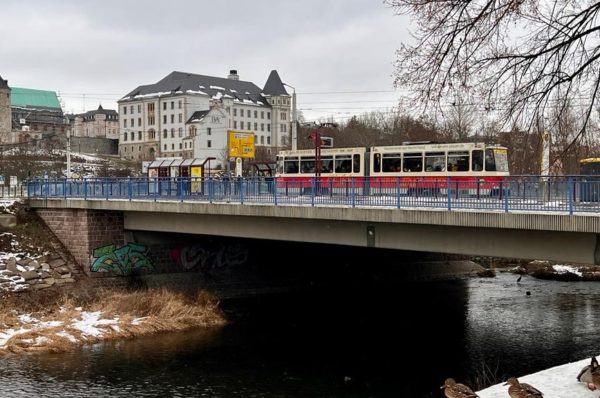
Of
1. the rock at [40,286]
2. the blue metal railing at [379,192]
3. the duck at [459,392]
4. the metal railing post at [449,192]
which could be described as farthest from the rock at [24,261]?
the duck at [459,392]

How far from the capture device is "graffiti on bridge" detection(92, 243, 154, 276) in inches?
1293

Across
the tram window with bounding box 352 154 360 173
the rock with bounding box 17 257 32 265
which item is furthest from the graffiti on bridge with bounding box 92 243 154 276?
the tram window with bounding box 352 154 360 173

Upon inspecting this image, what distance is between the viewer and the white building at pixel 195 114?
125 meters

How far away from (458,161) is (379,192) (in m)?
9.42

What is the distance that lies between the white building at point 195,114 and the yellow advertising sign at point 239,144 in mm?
64254

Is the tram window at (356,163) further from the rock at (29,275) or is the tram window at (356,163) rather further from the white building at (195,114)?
the white building at (195,114)

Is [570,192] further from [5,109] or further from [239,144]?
[5,109]

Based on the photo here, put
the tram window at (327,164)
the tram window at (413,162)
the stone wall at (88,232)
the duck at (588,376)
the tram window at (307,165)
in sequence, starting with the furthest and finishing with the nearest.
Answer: the tram window at (307,165) → the tram window at (327,164) → the stone wall at (88,232) → the tram window at (413,162) → the duck at (588,376)

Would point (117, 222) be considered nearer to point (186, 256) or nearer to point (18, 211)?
point (186, 256)

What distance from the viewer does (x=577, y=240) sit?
17938 mm

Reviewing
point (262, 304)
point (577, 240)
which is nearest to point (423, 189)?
point (577, 240)

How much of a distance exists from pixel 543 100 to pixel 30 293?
2382cm

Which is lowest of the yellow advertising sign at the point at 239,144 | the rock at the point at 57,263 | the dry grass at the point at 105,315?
the dry grass at the point at 105,315

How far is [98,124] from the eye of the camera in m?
177
